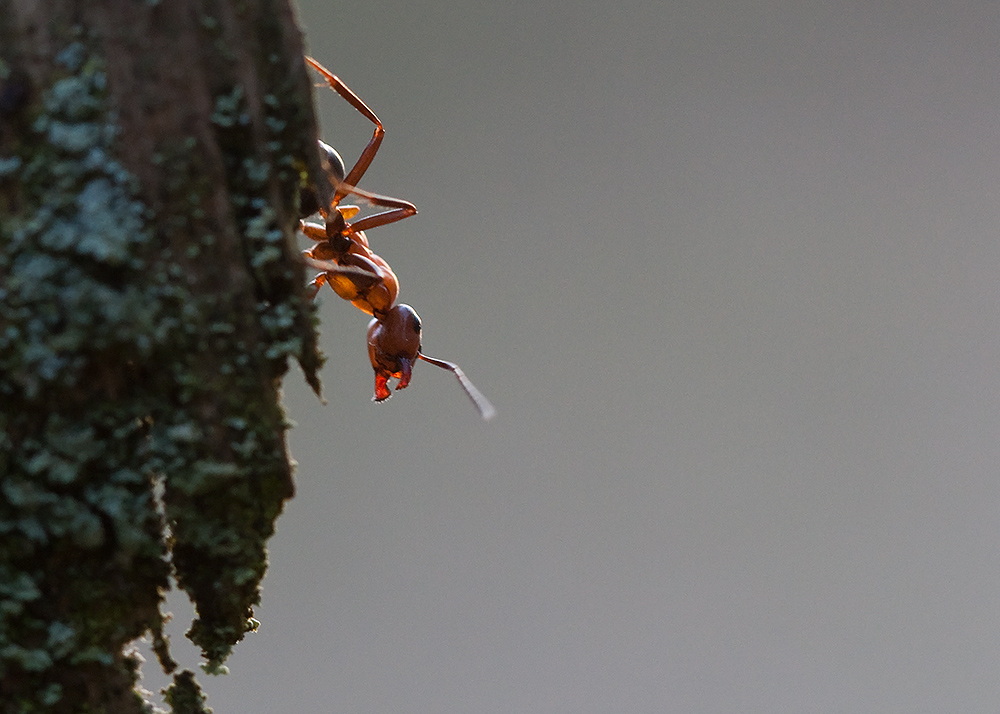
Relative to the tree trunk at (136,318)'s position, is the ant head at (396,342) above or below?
above

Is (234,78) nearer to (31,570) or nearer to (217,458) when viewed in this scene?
(217,458)

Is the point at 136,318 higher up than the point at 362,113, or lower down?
lower down

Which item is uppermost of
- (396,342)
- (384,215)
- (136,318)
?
(384,215)

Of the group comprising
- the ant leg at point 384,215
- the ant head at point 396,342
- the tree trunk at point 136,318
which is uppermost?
the ant leg at point 384,215

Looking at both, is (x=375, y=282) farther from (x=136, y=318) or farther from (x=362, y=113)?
(x=136, y=318)

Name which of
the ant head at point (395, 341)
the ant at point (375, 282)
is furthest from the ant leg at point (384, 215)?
the ant head at point (395, 341)

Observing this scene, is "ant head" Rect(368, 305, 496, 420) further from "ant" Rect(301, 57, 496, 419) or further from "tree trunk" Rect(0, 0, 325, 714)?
"tree trunk" Rect(0, 0, 325, 714)

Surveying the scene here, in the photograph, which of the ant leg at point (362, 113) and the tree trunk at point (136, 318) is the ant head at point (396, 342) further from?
the tree trunk at point (136, 318)

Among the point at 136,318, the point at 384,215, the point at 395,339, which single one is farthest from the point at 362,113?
the point at 136,318

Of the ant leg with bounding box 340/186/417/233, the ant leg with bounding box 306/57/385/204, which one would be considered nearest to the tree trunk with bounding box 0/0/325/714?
the ant leg with bounding box 306/57/385/204

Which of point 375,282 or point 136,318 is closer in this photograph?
point 136,318
